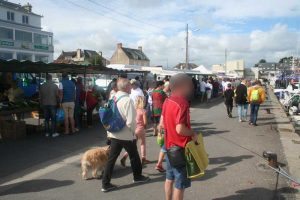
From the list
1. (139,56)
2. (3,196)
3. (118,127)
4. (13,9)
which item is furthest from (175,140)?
(139,56)

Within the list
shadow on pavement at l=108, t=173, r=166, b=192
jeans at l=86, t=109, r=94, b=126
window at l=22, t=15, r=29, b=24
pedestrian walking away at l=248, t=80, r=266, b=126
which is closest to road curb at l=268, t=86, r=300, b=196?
pedestrian walking away at l=248, t=80, r=266, b=126

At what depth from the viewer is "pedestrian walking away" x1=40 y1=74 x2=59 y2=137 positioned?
979cm

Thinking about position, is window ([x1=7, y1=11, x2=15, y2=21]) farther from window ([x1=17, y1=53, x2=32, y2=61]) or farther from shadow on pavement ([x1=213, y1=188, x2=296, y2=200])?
shadow on pavement ([x1=213, y1=188, x2=296, y2=200])

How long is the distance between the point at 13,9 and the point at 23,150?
49.8 m

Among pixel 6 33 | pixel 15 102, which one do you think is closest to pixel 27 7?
pixel 6 33

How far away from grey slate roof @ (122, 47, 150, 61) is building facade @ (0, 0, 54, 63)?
3521 centimetres

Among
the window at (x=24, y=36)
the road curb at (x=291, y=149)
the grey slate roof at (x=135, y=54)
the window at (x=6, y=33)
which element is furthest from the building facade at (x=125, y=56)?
the road curb at (x=291, y=149)

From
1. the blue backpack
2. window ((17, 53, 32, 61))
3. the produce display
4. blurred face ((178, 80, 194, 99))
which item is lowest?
the produce display

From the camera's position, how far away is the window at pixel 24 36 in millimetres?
50938

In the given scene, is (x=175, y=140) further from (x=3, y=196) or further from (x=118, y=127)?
(x=3, y=196)

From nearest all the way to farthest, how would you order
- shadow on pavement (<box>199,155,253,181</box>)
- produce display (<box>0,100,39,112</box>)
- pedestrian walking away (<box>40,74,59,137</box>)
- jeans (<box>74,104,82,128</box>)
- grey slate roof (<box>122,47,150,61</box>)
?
shadow on pavement (<box>199,155,253,181</box>) < pedestrian walking away (<box>40,74,59,137</box>) < produce display (<box>0,100,39,112</box>) < jeans (<box>74,104,82,128</box>) < grey slate roof (<box>122,47,150,61</box>)

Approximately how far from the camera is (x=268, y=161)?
6.61 metres

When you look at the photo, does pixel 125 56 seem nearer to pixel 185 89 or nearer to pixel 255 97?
pixel 255 97

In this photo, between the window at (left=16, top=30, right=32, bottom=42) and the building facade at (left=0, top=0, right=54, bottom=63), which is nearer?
the building facade at (left=0, top=0, right=54, bottom=63)
